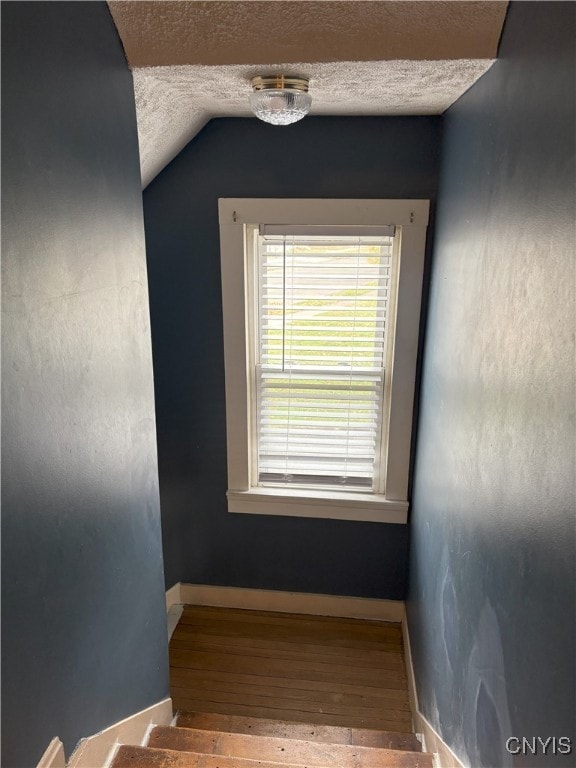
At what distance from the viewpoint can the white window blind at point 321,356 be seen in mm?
2607

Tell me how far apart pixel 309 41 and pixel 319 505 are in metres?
2.07

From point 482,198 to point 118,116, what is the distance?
3.22 feet

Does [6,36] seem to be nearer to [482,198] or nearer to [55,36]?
[55,36]

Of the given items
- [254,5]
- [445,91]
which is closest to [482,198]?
[445,91]

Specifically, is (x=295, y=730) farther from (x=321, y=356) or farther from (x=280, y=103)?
(x=280, y=103)

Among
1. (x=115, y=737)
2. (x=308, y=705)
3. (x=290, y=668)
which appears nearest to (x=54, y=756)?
(x=115, y=737)

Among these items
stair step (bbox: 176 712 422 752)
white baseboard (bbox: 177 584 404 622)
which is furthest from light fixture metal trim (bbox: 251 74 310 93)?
white baseboard (bbox: 177 584 404 622)

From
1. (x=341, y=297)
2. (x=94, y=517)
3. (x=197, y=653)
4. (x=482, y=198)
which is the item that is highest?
(x=482, y=198)

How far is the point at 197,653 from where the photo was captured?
2.86 m

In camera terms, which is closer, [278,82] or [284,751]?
[278,82]

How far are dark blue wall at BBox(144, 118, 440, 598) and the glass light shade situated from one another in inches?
26.1

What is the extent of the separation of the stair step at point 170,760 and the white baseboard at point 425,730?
443mm

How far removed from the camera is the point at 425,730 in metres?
2.13

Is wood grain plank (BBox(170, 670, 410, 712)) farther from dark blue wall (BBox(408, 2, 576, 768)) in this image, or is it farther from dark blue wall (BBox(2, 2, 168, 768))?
dark blue wall (BBox(2, 2, 168, 768))
